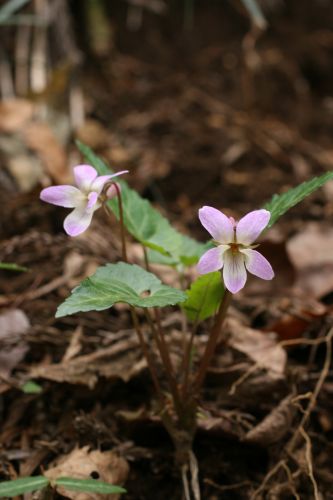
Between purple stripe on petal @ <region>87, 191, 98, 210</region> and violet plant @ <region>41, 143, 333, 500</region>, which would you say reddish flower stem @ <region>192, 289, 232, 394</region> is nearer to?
violet plant @ <region>41, 143, 333, 500</region>

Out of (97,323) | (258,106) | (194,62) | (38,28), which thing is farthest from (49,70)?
(97,323)

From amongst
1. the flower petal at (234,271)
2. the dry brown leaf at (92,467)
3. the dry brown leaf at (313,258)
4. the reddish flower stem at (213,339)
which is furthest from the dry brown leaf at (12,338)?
the dry brown leaf at (313,258)

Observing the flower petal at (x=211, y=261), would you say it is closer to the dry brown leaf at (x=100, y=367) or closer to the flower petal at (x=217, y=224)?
the flower petal at (x=217, y=224)

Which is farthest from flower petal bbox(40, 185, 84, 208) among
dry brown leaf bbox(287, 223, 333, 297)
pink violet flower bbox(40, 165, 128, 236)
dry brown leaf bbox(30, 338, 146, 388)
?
dry brown leaf bbox(287, 223, 333, 297)

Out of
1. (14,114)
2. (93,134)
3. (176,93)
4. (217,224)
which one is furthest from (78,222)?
(176,93)

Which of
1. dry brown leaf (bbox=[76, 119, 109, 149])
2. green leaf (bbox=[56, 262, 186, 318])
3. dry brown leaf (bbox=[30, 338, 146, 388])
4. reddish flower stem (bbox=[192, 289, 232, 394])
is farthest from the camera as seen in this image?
dry brown leaf (bbox=[76, 119, 109, 149])

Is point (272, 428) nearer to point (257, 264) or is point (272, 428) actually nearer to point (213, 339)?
point (213, 339)

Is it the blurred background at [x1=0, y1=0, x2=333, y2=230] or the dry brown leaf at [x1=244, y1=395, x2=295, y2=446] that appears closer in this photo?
the dry brown leaf at [x1=244, y1=395, x2=295, y2=446]
